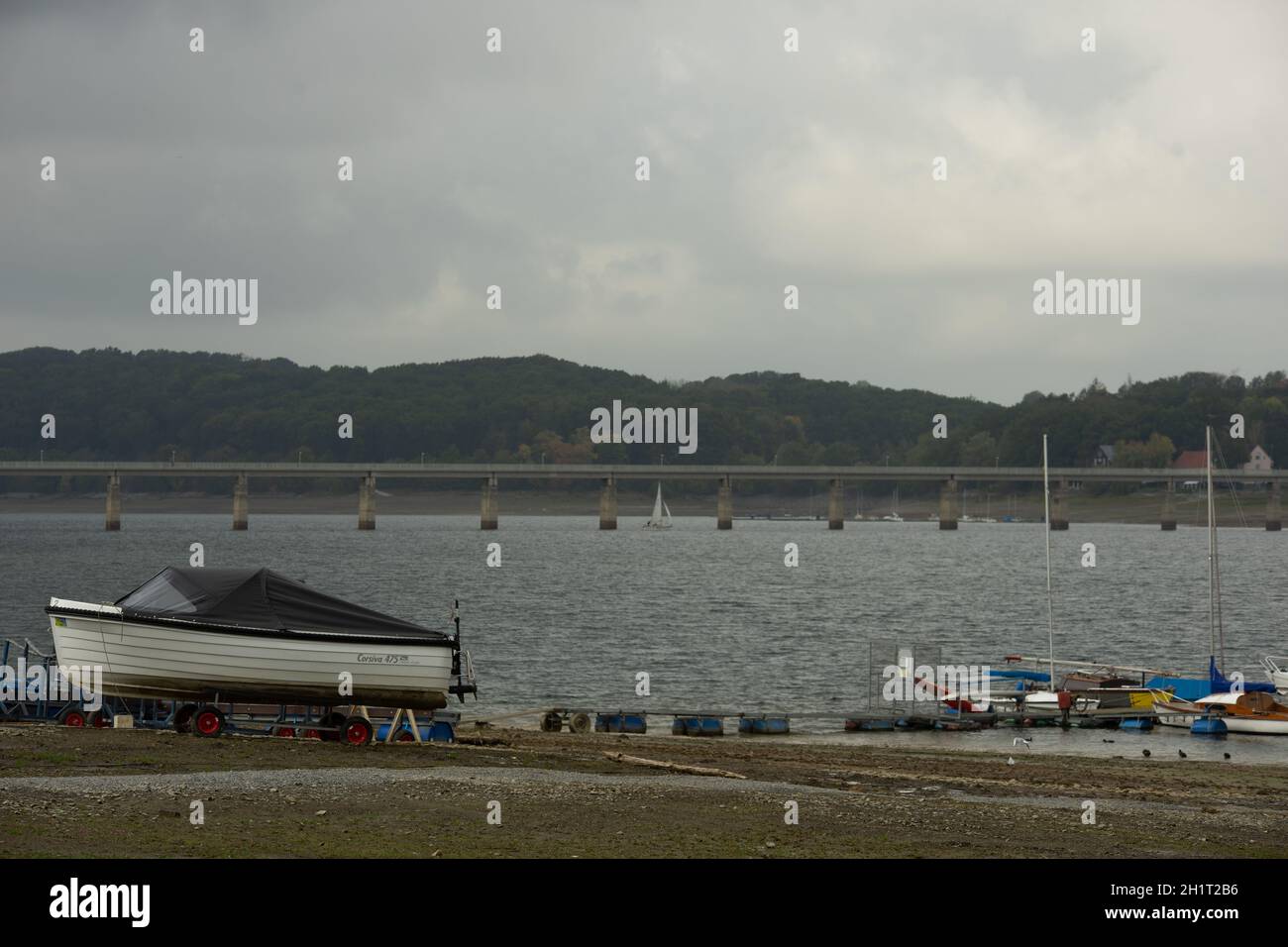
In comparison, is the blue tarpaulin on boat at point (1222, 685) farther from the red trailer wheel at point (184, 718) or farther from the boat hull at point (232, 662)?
the red trailer wheel at point (184, 718)

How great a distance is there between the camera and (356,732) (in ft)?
95.7

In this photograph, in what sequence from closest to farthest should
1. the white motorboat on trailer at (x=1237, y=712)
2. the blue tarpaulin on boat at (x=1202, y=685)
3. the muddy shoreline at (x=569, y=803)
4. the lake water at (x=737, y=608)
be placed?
the muddy shoreline at (x=569, y=803), the white motorboat on trailer at (x=1237, y=712), the blue tarpaulin on boat at (x=1202, y=685), the lake water at (x=737, y=608)

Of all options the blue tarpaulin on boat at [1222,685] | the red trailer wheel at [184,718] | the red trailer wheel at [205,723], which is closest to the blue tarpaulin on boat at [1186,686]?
the blue tarpaulin on boat at [1222,685]

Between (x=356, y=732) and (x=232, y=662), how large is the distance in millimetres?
2853

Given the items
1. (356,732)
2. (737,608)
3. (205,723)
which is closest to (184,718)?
(205,723)

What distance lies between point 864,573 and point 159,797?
111062 millimetres

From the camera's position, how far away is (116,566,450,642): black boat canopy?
28.6 m

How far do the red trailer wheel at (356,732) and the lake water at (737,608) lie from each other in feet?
46.6

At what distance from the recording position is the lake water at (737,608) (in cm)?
5256

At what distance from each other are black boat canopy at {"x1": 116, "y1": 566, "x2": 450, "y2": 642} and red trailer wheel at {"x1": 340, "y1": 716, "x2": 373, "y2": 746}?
1917 millimetres

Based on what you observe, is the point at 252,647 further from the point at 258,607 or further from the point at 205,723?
the point at 205,723

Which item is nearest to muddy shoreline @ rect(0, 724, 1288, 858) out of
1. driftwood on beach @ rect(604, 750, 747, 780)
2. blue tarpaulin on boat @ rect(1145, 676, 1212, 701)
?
driftwood on beach @ rect(604, 750, 747, 780)

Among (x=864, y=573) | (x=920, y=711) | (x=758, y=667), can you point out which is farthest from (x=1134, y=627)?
(x=864, y=573)
